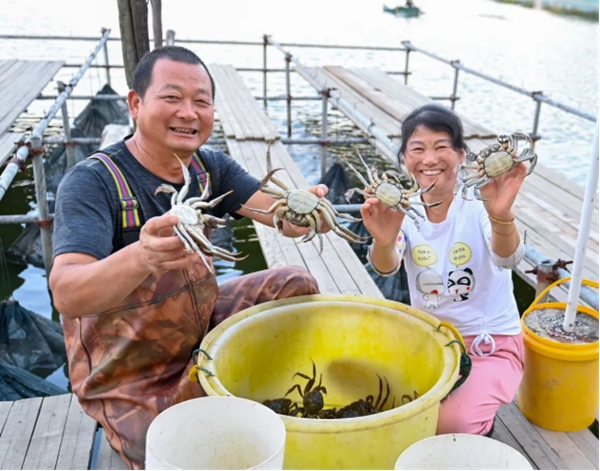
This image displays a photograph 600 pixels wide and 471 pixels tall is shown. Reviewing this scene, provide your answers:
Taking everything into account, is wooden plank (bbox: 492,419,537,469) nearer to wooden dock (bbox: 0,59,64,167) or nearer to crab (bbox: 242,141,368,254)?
crab (bbox: 242,141,368,254)

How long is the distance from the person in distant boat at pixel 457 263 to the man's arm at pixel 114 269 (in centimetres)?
113

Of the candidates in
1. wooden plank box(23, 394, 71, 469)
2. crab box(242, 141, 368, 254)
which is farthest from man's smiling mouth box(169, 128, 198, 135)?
wooden plank box(23, 394, 71, 469)

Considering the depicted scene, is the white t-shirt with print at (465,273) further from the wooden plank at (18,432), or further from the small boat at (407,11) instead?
the small boat at (407,11)

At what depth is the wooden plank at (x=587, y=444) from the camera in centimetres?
307

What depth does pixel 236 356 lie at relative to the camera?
2852 mm

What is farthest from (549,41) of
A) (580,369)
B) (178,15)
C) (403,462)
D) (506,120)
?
(403,462)

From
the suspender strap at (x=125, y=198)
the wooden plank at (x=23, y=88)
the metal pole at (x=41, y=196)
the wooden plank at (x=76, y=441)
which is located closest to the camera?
the suspender strap at (x=125, y=198)

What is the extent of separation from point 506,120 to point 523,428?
1204 centimetres

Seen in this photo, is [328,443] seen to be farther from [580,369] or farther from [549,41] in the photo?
[549,41]

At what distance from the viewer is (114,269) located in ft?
7.27

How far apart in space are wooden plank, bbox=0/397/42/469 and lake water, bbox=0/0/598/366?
129 inches

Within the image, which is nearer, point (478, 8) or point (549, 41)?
point (549, 41)

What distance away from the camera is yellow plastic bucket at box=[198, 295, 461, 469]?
2.42m

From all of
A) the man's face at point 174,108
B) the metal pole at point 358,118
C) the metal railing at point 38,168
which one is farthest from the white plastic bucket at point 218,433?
the metal railing at point 38,168
